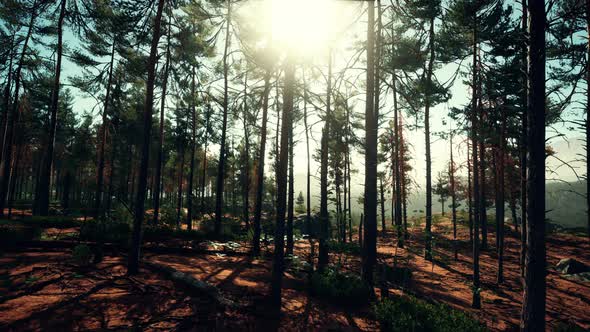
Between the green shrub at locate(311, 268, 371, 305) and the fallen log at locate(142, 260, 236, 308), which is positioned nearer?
the fallen log at locate(142, 260, 236, 308)

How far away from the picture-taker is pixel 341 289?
8023mm

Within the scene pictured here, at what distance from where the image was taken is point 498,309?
10680 mm

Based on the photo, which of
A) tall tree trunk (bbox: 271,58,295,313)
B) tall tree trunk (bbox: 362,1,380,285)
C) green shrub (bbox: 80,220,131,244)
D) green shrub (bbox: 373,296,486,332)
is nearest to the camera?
green shrub (bbox: 373,296,486,332)

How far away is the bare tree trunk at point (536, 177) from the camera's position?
17.6 feet

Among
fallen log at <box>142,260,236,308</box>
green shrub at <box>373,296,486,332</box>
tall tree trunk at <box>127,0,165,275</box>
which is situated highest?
tall tree trunk at <box>127,0,165,275</box>

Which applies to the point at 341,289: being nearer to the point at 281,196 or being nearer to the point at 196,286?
the point at 281,196

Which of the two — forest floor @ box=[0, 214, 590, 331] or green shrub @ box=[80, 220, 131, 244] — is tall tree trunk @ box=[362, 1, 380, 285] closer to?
forest floor @ box=[0, 214, 590, 331]

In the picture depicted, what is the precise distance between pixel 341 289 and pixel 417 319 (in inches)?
89.1

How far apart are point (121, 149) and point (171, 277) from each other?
32071 millimetres

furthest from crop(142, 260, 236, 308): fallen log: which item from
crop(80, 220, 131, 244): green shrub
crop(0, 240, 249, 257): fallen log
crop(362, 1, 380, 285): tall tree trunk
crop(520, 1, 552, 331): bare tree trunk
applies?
crop(520, 1, 552, 331): bare tree trunk

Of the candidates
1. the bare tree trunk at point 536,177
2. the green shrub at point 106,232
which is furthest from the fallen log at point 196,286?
the bare tree trunk at point 536,177

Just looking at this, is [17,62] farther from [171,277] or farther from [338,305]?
[338,305]

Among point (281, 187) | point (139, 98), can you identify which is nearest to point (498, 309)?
point (281, 187)

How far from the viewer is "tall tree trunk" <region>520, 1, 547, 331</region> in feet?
17.6
